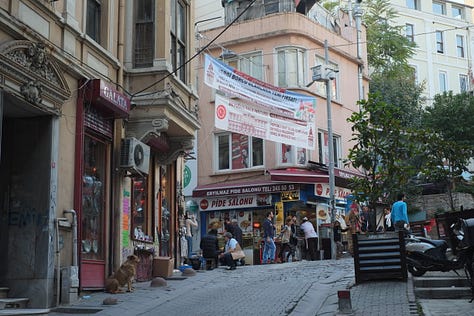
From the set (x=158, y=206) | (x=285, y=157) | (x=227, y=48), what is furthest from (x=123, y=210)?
(x=227, y=48)

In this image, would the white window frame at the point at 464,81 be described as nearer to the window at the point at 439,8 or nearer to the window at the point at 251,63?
the window at the point at 439,8

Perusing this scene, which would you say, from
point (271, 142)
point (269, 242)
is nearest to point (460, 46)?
point (271, 142)

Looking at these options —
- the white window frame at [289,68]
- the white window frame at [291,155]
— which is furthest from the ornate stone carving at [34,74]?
the white window frame at [289,68]

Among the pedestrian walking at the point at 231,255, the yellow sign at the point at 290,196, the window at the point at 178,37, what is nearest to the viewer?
the window at the point at 178,37

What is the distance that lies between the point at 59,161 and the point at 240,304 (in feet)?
13.6

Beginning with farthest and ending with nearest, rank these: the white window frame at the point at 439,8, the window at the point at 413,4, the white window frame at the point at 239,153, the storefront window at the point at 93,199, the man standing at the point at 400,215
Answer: the white window frame at the point at 439,8 < the window at the point at 413,4 < the white window frame at the point at 239,153 < the man standing at the point at 400,215 < the storefront window at the point at 93,199

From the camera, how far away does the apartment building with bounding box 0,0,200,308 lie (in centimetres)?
1129

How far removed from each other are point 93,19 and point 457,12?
49.0m

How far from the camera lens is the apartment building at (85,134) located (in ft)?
37.0

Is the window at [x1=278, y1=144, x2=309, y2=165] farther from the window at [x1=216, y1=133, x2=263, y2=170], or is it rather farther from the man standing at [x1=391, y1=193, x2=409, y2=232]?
the man standing at [x1=391, y1=193, x2=409, y2=232]

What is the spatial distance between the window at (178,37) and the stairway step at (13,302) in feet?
24.2

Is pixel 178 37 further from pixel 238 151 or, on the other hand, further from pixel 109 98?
pixel 238 151

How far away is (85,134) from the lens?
521 inches

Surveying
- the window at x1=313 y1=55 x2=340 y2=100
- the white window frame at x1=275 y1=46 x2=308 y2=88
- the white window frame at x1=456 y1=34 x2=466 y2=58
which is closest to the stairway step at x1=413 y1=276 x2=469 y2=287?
the white window frame at x1=275 y1=46 x2=308 y2=88
